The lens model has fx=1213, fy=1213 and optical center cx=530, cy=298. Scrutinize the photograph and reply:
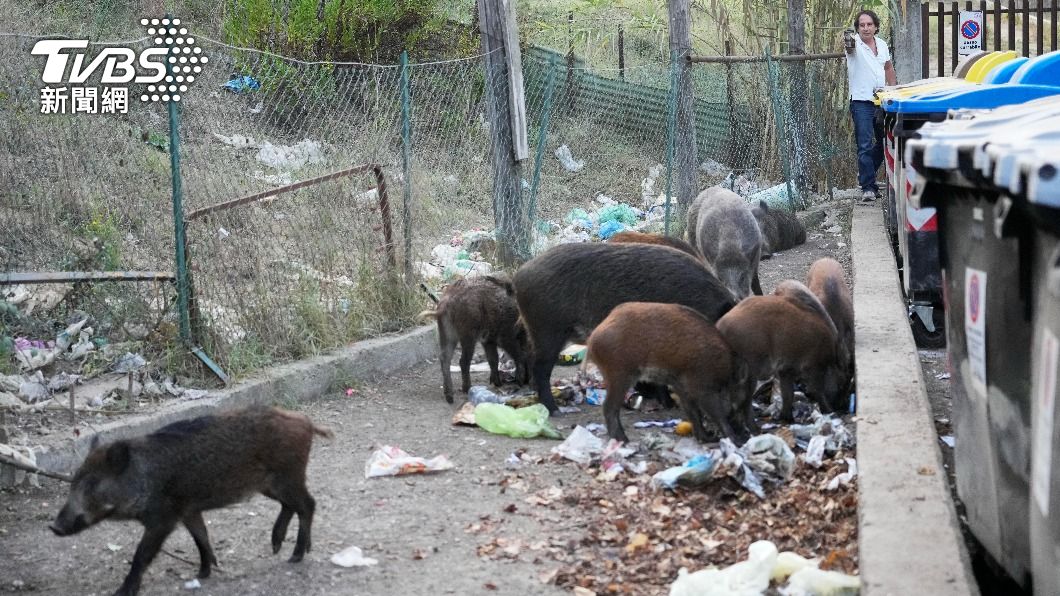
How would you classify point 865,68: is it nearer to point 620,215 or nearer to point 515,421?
point 620,215

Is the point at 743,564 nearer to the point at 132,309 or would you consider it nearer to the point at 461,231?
the point at 132,309

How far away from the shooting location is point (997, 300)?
11.3 feet

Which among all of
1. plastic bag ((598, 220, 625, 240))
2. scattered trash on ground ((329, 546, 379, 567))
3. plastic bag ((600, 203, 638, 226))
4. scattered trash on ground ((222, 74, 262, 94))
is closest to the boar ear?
scattered trash on ground ((329, 546, 379, 567))

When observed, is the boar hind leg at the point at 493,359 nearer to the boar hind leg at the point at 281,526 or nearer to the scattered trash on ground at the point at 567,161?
the boar hind leg at the point at 281,526

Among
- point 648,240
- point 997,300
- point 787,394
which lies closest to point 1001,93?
point 787,394

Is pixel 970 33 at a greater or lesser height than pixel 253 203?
greater

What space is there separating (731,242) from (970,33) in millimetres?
8133

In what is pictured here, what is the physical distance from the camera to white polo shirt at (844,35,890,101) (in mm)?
13167

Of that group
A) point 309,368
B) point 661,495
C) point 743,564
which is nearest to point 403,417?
point 309,368

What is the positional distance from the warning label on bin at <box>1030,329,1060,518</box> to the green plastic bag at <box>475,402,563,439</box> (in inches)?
141

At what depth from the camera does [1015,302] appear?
10.8 ft

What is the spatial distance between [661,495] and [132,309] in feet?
10.4

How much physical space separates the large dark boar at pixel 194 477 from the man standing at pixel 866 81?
9.97m

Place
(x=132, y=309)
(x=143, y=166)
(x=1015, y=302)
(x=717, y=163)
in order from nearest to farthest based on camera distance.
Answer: (x=1015, y=302), (x=132, y=309), (x=143, y=166), (x=717, y=163)
